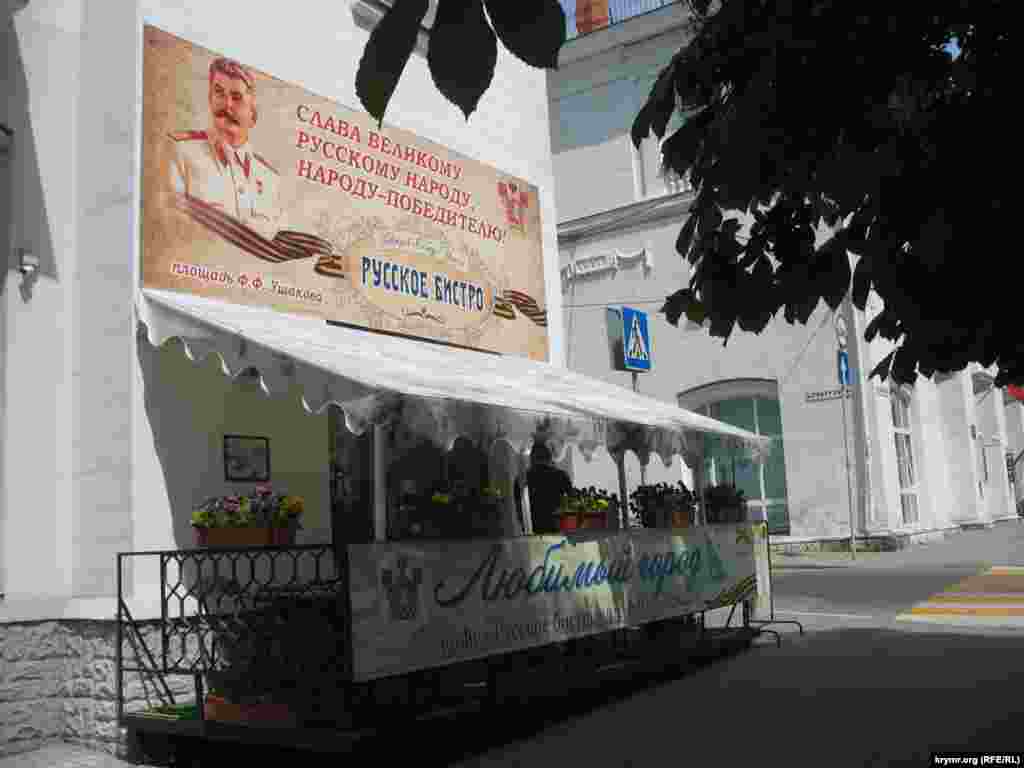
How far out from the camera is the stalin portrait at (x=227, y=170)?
25.1 ft

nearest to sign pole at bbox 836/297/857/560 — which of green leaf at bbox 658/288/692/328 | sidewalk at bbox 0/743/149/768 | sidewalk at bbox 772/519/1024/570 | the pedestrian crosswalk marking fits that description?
sidewalk at bbox 772/519/1024/570

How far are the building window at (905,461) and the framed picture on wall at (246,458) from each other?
16.8m

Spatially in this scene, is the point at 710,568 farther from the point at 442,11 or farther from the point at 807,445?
the point at 807,445

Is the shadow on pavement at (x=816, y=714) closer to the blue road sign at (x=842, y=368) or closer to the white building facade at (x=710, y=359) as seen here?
the white building facade at (x=710, y=359)

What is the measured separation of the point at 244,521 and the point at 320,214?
3159mm

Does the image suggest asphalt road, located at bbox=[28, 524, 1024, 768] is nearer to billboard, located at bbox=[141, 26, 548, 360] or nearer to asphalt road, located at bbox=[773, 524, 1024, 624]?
asphalt road, located at bbox=[773, 524, 1024, 624]

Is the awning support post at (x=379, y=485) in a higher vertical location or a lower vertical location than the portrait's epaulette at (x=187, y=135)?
lower

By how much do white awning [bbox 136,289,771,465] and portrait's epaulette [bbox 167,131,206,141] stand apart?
1.22m

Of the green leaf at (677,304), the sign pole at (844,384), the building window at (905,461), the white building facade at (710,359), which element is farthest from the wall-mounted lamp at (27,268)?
the building window at (905,461)

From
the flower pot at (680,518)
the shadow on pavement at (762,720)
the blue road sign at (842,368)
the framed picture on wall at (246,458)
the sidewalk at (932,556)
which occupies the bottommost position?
the shadow on pavement at (762,720)

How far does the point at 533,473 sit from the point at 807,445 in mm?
11172

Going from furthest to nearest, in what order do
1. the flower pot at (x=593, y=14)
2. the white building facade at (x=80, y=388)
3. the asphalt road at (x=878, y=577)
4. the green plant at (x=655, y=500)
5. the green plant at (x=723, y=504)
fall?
the flower pot at (x=593, y=14) → the asphalt road at (x=878, y=577) → the green plant at (x=723, y=504) → the green plant at (x=655, y=500) → the white building facade at (x=80, y=388)

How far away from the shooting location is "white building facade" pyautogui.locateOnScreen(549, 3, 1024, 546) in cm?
1986

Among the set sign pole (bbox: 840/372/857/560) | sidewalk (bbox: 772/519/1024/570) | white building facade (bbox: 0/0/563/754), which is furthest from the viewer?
sign pole (bbox: 840/372/857/560)
